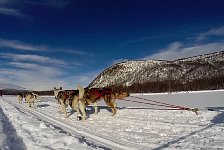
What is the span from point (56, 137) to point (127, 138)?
5.10ft

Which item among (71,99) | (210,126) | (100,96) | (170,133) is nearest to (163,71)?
(100,96)

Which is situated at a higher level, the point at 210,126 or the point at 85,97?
the point at 85,97

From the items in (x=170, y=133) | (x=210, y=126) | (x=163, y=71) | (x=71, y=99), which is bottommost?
(x=170, y=133)

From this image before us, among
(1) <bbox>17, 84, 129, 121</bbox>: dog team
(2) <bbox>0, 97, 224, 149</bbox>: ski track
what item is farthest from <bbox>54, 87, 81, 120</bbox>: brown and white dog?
(2) <bbox>0, 97, 224, 149</bbox>: ski track

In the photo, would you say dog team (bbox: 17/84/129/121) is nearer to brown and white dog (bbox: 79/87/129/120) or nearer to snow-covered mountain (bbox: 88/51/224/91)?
brown and white dog (bbox: 79/87/129/120)

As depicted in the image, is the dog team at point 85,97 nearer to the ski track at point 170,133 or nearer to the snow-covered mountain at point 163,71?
the ski track at point 170,133

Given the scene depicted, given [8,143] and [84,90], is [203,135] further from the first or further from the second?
[84,90]

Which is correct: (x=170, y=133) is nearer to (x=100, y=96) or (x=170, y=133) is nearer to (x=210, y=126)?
(x=210, y=126)

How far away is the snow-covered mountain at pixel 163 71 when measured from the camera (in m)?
136

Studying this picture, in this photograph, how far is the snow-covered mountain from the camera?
136m

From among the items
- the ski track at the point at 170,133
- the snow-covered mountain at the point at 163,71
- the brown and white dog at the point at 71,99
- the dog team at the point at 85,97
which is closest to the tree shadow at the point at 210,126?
the ski track at the point at 170,133

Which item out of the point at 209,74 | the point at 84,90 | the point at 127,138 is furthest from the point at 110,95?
the point at 209,74

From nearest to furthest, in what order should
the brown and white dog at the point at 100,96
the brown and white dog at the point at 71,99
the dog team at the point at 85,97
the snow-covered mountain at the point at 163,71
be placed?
A: the dog team at the point at 85,97 < the brown and white dog at the point at 71,99 < the brown and white dog at the point at 100,96 < the snow-covered mountain at the point at 163,71

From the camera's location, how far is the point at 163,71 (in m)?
152
